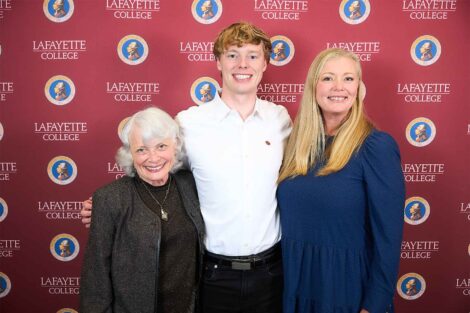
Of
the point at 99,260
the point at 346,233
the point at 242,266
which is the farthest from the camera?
the point at 242,266

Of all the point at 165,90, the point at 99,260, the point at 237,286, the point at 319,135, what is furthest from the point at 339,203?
the point at 165,90

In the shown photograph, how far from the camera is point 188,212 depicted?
5.30ft

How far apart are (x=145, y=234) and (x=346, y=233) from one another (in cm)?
84

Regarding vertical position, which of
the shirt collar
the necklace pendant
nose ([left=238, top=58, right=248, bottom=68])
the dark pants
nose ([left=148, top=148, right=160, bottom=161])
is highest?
nose ([left=238, top=58, right=248, bottom=68])

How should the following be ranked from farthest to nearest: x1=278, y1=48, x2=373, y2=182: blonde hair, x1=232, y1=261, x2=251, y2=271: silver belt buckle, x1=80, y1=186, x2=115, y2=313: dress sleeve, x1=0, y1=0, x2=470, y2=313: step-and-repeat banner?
x1=0, y1=0, x2=470, y2=313: step-and-repeat banner
x1=232, y1=261, x2=251, y2=271: silver belt buckle
x1=278, y1=48, x2=373, y2=182: blonde hair
x1=80, y1=186, x2=115, y2=313: dress sleeve

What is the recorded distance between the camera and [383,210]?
1474 millimetres

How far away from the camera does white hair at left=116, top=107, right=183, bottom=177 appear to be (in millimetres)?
1520

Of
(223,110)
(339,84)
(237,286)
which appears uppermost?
(339,84)

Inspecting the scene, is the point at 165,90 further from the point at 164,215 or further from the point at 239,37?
the point at 164,215

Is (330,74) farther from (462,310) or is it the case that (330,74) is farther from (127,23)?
(462,310)

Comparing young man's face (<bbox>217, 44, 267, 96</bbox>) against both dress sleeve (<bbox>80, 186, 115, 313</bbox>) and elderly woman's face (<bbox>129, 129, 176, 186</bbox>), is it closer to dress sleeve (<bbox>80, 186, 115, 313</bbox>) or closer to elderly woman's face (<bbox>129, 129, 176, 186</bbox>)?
elderly woman's face (<bbox>129, 129, 176, 186</bbox>)

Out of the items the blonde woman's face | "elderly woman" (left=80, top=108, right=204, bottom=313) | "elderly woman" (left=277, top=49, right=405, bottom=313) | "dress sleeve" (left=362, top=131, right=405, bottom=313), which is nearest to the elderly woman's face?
"elderly woman" (left=80, top=108, right=204, bottom=313)

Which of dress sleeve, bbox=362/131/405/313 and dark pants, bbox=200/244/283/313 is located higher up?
dress sleeve, bbox=362/131/405/313

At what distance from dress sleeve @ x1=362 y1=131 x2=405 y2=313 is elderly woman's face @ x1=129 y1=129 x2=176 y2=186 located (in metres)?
0.83
